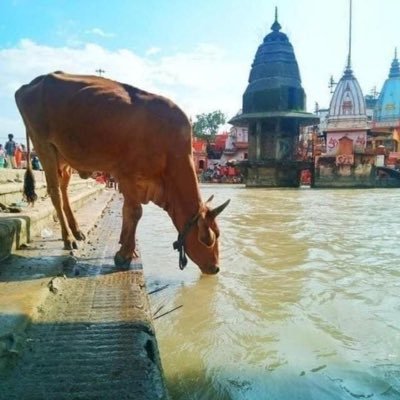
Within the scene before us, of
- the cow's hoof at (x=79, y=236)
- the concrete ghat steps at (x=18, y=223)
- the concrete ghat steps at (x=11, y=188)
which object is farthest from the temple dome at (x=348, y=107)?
the cow's hoof at (x=79, y=236)

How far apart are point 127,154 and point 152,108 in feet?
1.43

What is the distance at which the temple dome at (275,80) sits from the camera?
37406 mm

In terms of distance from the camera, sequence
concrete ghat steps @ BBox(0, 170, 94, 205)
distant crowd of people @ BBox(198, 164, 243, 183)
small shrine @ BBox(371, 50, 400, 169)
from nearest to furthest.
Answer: concrete ghat steps @ BBox(0, 170, 94, 205)
small shrine @ BBox(371, 50, 400, 169)
distant crowd of people @ BBox(198, 164, 243, 183)

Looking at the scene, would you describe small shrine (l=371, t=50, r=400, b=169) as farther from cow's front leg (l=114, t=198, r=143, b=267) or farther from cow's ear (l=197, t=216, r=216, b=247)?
cow's front leg (l=114, t=198, r=143, b=267)

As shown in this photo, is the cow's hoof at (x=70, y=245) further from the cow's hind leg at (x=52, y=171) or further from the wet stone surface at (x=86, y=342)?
the wet stone surface at (x=86, y=342)

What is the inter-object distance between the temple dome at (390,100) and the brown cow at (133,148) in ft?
179

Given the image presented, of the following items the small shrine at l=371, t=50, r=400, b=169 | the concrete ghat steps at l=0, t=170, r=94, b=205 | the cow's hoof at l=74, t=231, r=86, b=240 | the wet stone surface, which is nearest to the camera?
the wet stone surface

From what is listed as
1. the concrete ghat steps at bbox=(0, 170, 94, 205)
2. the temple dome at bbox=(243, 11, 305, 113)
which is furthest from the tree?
the concrete ghat steps at bbox=(0, 170, 94, 205)

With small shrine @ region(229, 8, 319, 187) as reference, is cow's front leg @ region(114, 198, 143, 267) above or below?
below

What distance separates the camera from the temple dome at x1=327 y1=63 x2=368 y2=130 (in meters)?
41.9

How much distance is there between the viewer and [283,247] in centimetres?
573

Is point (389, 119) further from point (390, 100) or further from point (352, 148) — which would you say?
point (352, 148)

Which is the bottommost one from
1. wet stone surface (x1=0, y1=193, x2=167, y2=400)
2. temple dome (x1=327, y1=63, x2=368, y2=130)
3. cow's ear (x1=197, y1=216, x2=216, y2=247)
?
wet stone surface (x1=0, y1=193, x2=167, y2=400)

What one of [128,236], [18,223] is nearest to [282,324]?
[128,236]
